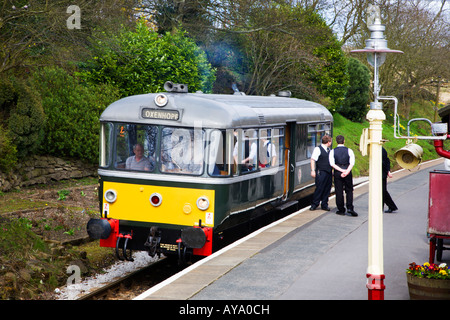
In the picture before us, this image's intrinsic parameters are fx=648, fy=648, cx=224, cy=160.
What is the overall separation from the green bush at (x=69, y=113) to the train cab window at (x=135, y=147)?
8.24m

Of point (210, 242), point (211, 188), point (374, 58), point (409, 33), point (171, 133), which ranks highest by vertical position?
point (409, 33)

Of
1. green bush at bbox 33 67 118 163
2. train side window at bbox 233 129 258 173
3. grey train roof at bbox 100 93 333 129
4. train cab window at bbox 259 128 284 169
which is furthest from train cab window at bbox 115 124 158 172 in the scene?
green bush at bbox 33 67 118 163

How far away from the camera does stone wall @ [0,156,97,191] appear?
17.5m

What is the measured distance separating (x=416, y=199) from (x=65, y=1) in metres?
11.1

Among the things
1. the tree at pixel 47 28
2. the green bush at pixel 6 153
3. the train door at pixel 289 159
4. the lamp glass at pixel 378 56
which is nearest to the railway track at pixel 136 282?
the train door at pixel 289 159

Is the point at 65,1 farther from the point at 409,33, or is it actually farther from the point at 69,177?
the point at 409,33

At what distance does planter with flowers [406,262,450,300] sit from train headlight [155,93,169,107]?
199 inches

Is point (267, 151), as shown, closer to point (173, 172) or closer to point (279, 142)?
point (279, 142)

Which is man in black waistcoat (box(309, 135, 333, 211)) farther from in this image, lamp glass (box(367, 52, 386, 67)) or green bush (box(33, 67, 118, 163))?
green bush (box(33, 67, 118, 163))

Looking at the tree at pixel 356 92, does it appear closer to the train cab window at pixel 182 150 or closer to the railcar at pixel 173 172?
the railcar at pixel 173 172

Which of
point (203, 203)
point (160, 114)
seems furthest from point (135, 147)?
point (203, 203)

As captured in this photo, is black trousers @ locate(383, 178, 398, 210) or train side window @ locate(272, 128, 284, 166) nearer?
train side window @ locate(272, 128, 284, 166)
